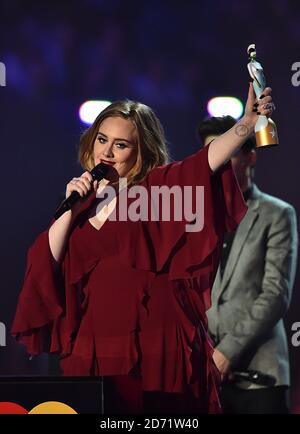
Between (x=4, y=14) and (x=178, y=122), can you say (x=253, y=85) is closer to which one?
(x=178, y=122)

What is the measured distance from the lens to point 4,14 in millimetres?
2477

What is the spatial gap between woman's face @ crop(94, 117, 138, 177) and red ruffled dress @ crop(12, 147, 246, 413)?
8 centimetres

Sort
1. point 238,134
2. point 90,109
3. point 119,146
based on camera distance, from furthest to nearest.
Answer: point 90,109 → point 119,146 → point 238,134

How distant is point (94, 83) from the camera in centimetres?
246

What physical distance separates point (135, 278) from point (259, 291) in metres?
0.69

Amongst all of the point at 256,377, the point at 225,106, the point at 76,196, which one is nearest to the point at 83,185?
the point at 76,196

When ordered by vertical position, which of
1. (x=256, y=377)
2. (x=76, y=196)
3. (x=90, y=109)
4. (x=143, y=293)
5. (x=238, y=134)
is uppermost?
(x=90, y=109)

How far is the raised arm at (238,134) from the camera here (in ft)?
5.98

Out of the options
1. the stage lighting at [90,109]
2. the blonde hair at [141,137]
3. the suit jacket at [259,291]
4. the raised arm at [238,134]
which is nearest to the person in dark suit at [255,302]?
the suit jacket at [259,291]

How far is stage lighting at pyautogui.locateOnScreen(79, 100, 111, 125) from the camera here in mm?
2383

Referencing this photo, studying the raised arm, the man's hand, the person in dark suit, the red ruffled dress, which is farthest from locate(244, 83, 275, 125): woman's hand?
the man's hand

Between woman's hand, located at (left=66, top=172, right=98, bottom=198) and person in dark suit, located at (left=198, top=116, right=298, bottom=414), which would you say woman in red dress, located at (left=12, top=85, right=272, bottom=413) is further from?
person in dark suit, located at (left=198, top=116, right=298, bottom=414)

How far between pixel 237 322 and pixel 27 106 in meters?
0.93

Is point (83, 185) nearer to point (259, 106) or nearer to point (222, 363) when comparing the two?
point (259, 106)
